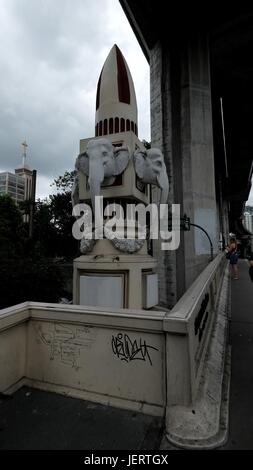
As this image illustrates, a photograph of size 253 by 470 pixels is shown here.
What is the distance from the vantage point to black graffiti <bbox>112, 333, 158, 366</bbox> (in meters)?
2.64

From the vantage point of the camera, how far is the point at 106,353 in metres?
2.77

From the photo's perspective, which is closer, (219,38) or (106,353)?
(106,353)

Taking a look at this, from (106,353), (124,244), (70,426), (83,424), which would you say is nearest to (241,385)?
(106,353)

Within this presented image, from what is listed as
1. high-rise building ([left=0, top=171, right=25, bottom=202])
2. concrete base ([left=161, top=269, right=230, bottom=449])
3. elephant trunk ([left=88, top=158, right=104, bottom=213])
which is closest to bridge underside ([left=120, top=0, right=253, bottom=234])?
elephant trunk ([left=88, top=158, right=104, bottom=213])

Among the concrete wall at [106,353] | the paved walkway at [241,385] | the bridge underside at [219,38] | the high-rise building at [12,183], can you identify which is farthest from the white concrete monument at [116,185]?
the high-rise building at [12,183]

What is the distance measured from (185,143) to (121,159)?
8.41 meters

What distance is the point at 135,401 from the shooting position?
2.63 m

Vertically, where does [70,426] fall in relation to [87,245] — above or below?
below

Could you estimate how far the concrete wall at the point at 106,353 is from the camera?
2.49 meters

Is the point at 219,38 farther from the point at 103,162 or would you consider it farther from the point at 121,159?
the point at 103,162

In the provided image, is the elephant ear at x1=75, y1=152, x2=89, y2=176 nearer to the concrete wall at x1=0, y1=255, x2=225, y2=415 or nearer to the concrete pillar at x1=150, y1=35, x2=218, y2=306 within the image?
the concrete wall at x1=0, y1=255, x2=225, y2=415

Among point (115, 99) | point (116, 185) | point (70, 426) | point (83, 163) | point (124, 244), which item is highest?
point (115, 99)
